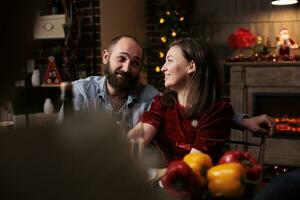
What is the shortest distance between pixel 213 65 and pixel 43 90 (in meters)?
2.87

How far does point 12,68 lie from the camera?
269 millimetres

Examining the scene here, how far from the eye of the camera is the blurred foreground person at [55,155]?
0.26 m

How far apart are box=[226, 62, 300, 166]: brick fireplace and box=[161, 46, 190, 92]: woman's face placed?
254cm

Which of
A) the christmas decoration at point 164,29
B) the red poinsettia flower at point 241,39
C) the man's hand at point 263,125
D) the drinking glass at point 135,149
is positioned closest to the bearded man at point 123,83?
the man's hand at point 263,125

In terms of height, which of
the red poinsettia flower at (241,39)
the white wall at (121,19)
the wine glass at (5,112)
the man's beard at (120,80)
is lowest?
the man's beard at (120,80)

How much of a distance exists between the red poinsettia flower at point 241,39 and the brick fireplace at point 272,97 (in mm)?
225

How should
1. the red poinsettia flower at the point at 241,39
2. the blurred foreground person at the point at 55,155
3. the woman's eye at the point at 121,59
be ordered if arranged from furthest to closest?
the red poinsettia flower at the point at 241,39, the woman's eye at the point at 121,59, the blurred foreground person at the point at 55,155

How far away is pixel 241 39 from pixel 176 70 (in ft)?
8.91

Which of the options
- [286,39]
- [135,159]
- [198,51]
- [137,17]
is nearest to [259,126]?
[198,51]

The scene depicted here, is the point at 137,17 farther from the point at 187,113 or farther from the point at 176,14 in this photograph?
the point at 187,113

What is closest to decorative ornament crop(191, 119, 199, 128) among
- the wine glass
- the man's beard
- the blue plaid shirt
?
the blue plaid shirt

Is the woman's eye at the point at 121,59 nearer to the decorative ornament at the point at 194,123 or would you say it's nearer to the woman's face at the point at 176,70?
the woman's face at the point at 176,70

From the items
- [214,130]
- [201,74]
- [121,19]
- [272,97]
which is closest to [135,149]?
[214,130]

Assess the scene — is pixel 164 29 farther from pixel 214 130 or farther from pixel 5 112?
pixel 5 112
